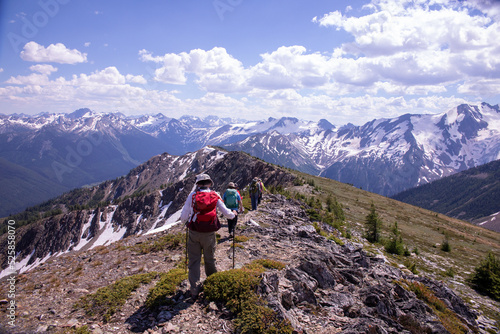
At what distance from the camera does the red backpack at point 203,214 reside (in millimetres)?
8906

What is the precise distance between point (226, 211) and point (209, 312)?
3400mm

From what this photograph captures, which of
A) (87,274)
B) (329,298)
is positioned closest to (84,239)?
(87,274)

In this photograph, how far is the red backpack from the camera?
8906 mm

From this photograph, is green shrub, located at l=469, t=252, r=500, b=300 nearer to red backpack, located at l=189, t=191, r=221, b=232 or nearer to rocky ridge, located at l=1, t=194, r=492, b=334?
rocky ridge, located at l=1, t=194, r=492, b=334

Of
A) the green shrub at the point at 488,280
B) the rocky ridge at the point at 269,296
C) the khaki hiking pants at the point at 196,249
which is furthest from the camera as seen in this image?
the green shrub at the point at 488,280

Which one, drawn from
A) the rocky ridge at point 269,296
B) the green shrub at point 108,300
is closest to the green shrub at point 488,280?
the rocky ridge at point 269,296

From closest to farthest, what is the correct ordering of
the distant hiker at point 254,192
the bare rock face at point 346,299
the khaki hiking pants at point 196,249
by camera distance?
the bare rock face at point 346,299 < the khaki hiking pants at point 196,249 < the distant hiker at point 254,192

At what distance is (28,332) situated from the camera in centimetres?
789

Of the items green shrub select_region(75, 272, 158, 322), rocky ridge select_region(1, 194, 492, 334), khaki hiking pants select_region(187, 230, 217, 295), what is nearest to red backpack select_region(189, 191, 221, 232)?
khaki hiking pants select_region(187, 230, 217, 295)

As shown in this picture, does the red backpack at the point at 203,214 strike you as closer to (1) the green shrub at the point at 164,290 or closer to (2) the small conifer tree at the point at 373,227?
(1) the green shrub at the point at 164,290

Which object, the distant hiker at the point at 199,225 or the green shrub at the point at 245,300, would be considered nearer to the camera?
the green shrub at the point at 245,300

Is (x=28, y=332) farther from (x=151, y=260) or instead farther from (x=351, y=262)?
(x=351, y=262)

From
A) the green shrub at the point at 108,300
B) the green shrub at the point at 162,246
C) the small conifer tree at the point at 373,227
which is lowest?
the small conifer tree at the point at 373,227

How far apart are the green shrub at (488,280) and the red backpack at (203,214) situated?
24.3 metres
